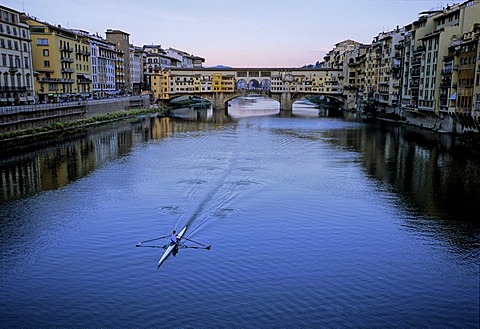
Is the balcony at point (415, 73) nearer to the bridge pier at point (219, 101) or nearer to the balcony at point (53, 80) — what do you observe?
the bridge pier at point (219, 101)

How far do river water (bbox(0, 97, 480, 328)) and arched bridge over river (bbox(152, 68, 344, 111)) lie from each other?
51286mm

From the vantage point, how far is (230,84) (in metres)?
84.7

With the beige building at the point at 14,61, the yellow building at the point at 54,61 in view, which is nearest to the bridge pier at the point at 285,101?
the yellow building at the point at 54,61

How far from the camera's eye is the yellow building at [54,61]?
178 feet

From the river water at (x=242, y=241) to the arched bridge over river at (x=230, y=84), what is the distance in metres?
51.3

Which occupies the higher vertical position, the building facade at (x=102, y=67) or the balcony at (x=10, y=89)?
the building facade at (x=102, y=67)

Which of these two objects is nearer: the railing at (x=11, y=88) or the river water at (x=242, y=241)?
the river water at (x=242, y=241)

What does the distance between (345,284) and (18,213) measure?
47.2ft

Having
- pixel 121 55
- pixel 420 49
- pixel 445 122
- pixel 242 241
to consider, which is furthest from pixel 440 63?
pixel 121 55

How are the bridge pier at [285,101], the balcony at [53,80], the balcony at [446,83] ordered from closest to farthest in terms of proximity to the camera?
1. the balcony at [446,83]
2. the balcony at [53,80]
3. the bridge pier at [285,101]

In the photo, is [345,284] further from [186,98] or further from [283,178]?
[186,98]

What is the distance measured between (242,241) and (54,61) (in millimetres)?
47331

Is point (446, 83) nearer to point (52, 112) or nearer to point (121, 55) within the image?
point (52, 112)

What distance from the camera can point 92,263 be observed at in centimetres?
1478
